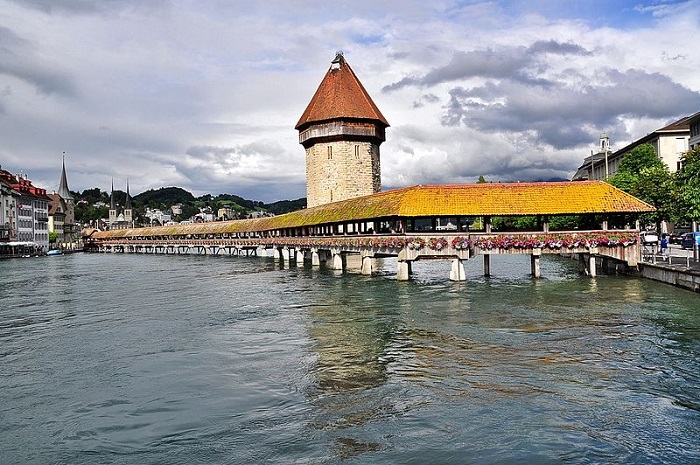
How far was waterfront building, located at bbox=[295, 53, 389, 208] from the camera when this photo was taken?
4216cm

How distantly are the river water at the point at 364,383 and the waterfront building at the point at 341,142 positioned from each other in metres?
25.7

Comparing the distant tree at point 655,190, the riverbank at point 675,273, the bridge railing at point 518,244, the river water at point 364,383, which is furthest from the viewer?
the distant tree at point 655,190

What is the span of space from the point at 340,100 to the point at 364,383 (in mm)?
35750

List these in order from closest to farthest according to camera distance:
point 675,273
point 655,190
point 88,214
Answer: point 675,273 < point 655,190 < point 88,214

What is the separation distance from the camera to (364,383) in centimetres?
866

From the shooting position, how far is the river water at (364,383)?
6.44m

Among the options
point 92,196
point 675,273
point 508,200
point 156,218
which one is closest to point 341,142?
point 508,200

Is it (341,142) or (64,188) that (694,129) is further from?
(64,188)

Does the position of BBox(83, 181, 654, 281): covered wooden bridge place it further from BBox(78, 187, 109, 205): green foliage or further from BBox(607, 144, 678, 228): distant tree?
BBox(78, 187, 109, 205): green foliage

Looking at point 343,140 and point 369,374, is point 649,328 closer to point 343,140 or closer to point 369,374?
point 369,374

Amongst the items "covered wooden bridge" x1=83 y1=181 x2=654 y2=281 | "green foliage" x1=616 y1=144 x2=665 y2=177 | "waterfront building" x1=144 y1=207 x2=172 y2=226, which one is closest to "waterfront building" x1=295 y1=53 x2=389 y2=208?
"covered wooden bridge" x1=83 y1=181 x2=654 y2=281

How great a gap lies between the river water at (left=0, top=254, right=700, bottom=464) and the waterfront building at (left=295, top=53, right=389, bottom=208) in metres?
25.7

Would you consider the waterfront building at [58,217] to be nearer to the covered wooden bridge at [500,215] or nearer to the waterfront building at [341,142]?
the waterfront building at [341,142]

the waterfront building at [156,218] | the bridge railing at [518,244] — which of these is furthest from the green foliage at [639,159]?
the waterfront building at [156,218]
